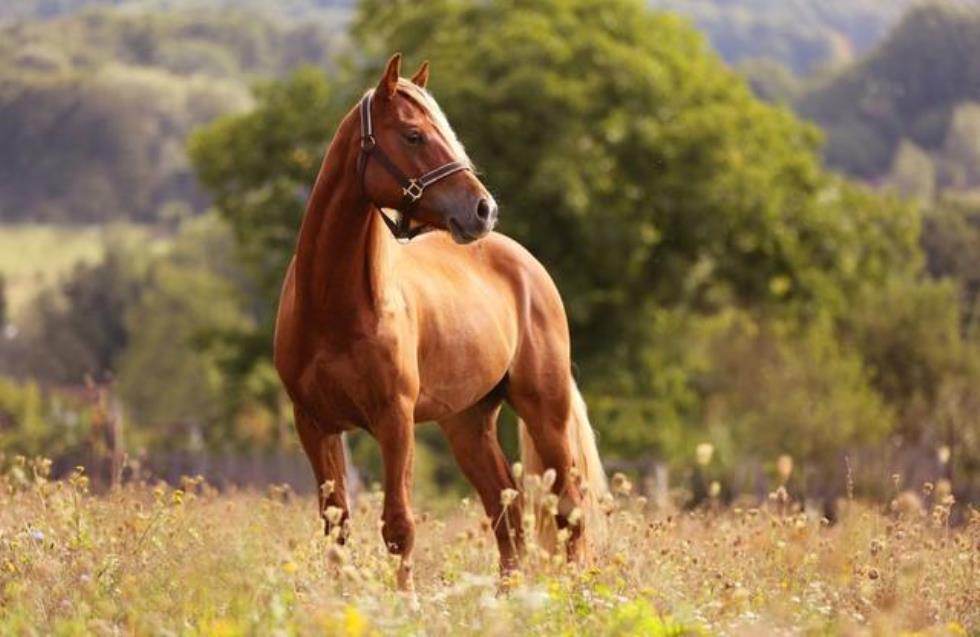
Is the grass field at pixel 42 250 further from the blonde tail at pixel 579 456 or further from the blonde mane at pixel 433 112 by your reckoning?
the blonde mane at pixel 433 112

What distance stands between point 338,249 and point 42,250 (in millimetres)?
167906

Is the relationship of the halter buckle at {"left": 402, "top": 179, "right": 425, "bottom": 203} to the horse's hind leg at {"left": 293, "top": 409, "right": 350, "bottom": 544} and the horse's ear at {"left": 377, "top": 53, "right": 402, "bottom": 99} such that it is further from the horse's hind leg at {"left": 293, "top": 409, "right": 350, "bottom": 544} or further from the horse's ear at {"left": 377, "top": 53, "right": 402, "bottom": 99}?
the horse's hind leg at {"left": 293, "top": 409, "right": 350, "bottom": 544}

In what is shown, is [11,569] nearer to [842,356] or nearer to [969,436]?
[969,436]

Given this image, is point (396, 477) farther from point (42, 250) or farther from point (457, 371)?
point (42, 250)

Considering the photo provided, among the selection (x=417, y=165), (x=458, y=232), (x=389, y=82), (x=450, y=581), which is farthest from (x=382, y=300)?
(x=450, y=581)

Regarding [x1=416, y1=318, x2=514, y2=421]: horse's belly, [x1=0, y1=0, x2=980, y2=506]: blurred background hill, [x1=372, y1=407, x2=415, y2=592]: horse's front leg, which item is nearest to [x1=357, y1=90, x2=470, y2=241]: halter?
[x1=416, y1=318, x2=514, y2=421]: horse's belly

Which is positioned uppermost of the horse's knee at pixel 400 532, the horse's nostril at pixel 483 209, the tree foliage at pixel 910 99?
the horse's nostril at pixel 483 209

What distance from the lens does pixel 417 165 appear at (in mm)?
8500

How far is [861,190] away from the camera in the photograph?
43.0 metres

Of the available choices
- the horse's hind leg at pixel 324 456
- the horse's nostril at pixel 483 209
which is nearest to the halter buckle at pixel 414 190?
the horse's nostril at pixel 483 209

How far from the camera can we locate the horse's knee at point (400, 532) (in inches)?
336

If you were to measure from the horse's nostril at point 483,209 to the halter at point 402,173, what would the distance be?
235 mm

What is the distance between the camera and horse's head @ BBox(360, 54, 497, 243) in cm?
837

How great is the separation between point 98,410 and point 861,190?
99.0 feet
